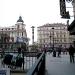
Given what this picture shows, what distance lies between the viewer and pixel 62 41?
16250 cm

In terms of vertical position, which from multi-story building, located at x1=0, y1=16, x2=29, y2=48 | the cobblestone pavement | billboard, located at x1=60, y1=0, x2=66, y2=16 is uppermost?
billboard, located at x1=60, y1=0, x2=66, y2=16

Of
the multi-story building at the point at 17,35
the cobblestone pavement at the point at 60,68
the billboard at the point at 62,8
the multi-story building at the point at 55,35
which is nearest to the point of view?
the cobblestone pavement at the point at 60,68

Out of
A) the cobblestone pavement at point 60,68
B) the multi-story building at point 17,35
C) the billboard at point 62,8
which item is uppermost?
the billboard at point 62,8

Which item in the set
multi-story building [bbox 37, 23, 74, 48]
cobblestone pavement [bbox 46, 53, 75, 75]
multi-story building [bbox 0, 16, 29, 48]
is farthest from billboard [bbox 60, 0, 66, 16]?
multi-story building [bbox 37, 23, 74, 48]

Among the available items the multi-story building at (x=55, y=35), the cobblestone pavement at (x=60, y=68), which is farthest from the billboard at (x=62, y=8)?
the multi-story building at (x=55, y=35)

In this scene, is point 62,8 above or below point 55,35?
above

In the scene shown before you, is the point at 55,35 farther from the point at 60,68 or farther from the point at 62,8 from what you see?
the point at 60,68

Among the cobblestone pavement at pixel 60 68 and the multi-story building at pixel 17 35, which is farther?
the multi-story building at pixel 17 35

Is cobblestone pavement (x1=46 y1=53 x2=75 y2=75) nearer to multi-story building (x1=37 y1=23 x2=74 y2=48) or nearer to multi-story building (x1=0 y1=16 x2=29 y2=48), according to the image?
multi-story building (x1=0 y1=16 x2=29 y2=48)

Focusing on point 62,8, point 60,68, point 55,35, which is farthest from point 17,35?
point 55,35

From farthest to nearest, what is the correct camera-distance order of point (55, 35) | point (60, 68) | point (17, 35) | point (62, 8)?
1. point (55, 35)
2. point (17, 35)
3. point (62, 8)
4. point (60, 68)

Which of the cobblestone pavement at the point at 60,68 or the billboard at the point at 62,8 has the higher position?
the billboard at the point at 62,8

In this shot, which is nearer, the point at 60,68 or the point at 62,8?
the point at 60,68

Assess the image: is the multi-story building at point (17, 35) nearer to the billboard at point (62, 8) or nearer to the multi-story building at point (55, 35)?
the billboard at point (62, 8)
